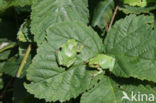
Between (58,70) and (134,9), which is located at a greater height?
(134,9)

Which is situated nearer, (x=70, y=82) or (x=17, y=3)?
(x=70, y=82)

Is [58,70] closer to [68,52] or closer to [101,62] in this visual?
[68,52]

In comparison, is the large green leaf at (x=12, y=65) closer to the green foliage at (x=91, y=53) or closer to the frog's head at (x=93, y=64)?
the green foliage at (x=91, y=53)

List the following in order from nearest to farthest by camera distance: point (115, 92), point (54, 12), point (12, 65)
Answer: point (115, 92) → point (54, 12) → point (12, 65)

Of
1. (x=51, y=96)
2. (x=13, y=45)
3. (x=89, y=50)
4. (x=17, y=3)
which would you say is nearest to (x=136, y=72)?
(x=89, y=50)

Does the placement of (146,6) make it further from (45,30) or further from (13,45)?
(13,45)

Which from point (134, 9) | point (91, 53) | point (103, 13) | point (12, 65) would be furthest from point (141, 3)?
point (12, 65)
